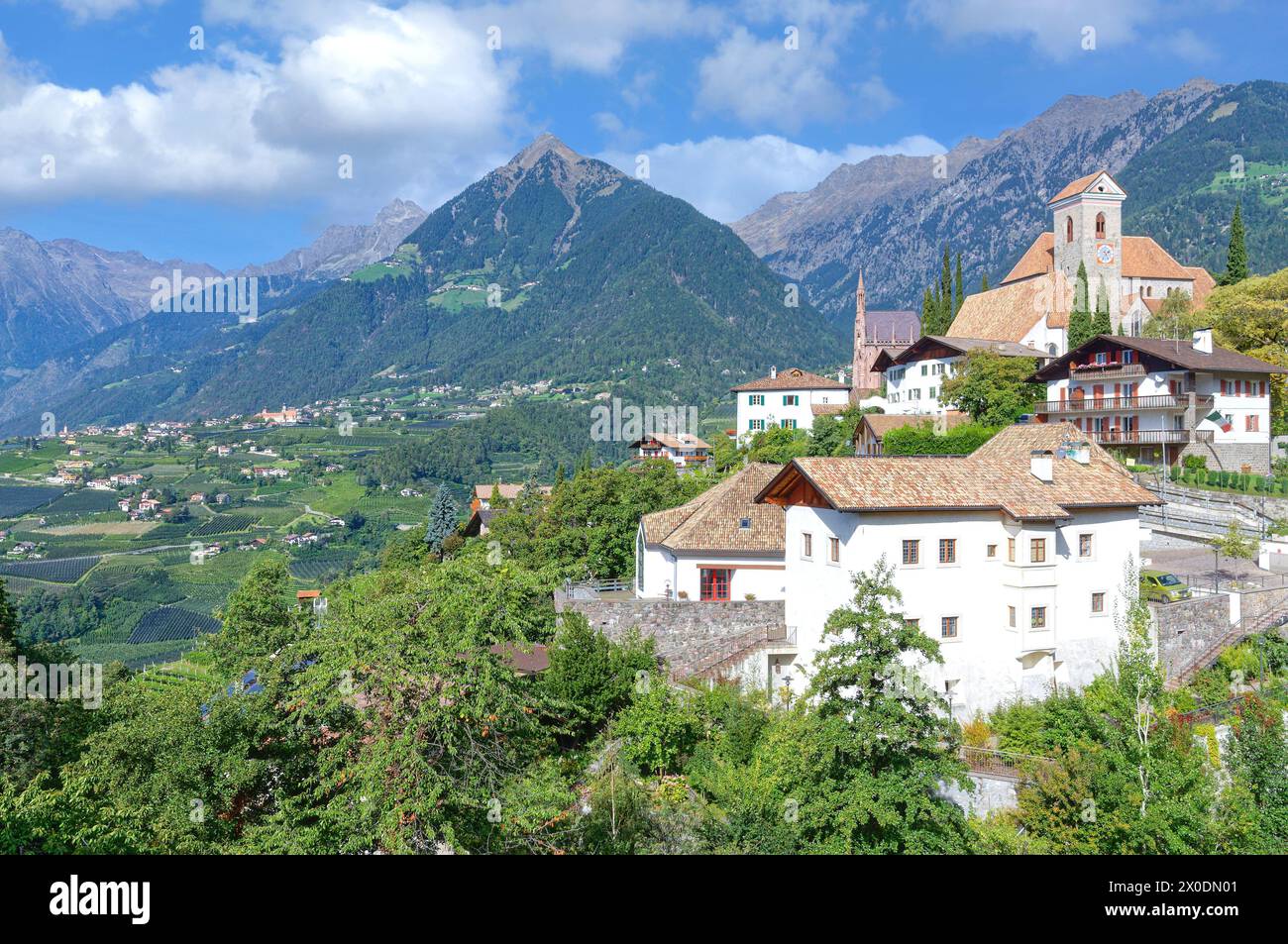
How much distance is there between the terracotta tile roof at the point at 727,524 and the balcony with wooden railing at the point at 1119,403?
2503cm

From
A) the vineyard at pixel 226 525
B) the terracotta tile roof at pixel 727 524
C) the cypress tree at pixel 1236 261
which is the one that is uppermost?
the cypress tree at pixel 1236 261

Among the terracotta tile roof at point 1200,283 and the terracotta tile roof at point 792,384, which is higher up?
the terracotta tile roof at point 1200,283

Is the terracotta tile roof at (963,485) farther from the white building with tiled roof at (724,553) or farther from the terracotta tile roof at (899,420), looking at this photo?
the terracotta tile roof at (899,420)

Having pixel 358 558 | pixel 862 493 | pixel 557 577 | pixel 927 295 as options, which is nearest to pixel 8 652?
pixel 557 577

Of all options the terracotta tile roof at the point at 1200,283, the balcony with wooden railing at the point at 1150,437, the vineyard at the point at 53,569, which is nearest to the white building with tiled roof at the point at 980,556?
the balcony with wooden railing at the point at 1150,437

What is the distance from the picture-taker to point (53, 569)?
123562 mm

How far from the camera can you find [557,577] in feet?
68.3

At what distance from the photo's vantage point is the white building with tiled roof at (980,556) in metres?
27.8

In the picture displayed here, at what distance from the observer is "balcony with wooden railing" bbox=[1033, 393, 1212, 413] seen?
166 feet

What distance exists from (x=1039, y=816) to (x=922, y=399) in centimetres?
5037

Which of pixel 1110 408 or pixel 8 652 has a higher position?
pixel 1110 408

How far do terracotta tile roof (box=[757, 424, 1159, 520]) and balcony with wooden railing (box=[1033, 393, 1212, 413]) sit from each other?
22.8 meters
